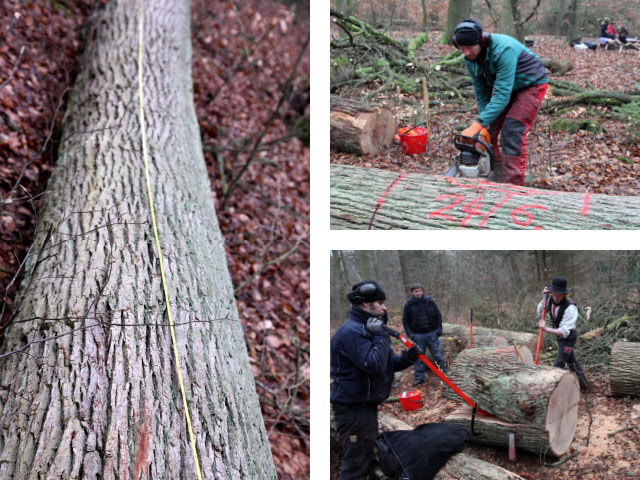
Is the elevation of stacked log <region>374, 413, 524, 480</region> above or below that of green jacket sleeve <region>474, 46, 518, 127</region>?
below

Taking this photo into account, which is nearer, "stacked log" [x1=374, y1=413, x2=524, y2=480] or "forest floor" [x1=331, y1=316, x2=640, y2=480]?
"stacked log" [x1=374, y1=413, x2=524, y2=480]

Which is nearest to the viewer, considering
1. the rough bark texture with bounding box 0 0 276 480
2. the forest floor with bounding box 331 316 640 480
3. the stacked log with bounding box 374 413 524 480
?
the rough bark texture with bounding box 0 0 276 480

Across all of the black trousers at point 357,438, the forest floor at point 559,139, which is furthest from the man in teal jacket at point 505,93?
the black trousers at point 357,438

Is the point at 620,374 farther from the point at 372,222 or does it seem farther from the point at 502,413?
the point at 372,222

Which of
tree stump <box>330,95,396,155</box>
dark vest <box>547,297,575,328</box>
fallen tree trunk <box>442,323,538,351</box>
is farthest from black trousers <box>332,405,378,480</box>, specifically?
tree stump <box>330,95,396,155</box>

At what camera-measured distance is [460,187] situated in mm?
3250

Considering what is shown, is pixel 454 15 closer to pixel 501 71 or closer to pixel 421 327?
pixel 501 71

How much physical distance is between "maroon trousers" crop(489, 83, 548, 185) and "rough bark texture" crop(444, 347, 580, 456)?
1.25m

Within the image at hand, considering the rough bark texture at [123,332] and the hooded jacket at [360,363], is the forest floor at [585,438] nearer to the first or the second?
the hooded jacket at [360,363]

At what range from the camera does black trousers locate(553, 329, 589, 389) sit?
10.2ft

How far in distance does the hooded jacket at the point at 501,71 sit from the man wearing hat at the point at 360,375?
1.54 m

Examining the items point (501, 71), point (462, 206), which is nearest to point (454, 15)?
point (501, 71)

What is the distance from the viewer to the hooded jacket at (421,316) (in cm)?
315

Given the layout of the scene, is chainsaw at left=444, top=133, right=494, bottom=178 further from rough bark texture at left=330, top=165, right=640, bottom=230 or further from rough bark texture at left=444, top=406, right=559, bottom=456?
rough bark texture at left=444, top=406, right=559, bottom=456
